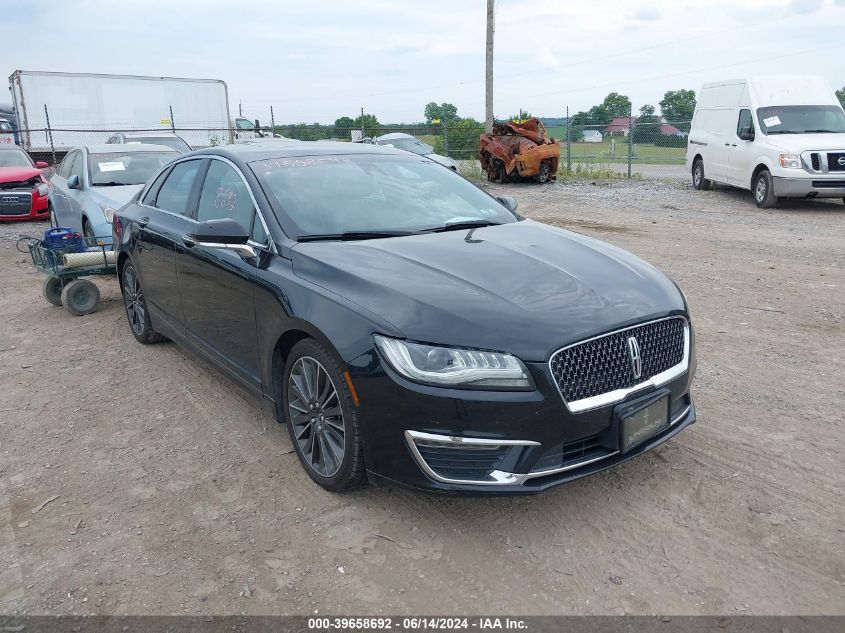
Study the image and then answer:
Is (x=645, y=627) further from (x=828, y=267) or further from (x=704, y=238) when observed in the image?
(x=704, y=238)

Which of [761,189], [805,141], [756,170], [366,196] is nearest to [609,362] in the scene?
[366,196]

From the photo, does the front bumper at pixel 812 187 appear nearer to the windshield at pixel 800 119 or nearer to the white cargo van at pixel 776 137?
the white cargo van at pixel 776 137

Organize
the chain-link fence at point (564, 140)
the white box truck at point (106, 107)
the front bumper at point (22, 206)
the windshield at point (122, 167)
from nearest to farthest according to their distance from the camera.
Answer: the windshield at point (122, 167), the front bumper at point (22, 206), the chain-link fence at point (564, 140), the white box truck at point (106, 107)

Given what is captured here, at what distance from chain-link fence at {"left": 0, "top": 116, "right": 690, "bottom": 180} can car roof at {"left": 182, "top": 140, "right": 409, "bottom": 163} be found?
Answer: 53.5 ft

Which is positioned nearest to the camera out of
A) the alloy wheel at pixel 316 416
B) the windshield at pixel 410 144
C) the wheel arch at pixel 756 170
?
the alloy wheel at pixel 316 416

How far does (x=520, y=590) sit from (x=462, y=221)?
221cm

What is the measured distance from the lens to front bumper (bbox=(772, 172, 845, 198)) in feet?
40.7

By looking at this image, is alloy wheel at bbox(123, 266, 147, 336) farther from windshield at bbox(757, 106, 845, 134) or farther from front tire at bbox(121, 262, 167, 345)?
windshield at bbox(757, 106, 845, 134)

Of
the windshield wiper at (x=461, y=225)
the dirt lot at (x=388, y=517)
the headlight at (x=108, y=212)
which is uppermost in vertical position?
the windshield wiper at (x=461, y=225)

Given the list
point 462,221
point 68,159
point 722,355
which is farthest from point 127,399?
point 68,159

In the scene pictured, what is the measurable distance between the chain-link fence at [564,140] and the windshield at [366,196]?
16.7 metres

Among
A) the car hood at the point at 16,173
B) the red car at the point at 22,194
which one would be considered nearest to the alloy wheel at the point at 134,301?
the red car at the point at 22,194

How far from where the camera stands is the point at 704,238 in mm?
10383

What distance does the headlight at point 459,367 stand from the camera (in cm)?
284
